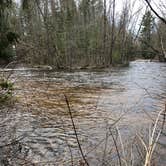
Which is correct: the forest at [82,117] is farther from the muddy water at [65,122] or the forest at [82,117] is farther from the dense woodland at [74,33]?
the dense woodland at [74,33]

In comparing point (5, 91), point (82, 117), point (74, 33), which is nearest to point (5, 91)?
point (5, 91)

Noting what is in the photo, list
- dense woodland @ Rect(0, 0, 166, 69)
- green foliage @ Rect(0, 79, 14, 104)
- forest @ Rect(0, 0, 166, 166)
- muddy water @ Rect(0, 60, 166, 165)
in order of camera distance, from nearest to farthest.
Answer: forest @ Rect(0, 0, 166, 166), muddy water @ Rect(0, 60, 166, 165), green foliage @ Rect(0, 79, 14, 104), dense woodland @ Rect(0, 0, 166, 69)

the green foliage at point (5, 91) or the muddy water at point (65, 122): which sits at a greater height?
the green foliage at point (5, 91)

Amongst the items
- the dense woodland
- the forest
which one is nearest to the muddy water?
the forest

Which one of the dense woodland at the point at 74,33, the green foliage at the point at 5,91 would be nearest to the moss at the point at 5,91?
the green foliage at the point at 5,91

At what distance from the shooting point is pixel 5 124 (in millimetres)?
6422

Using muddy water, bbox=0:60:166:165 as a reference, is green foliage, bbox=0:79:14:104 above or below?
above

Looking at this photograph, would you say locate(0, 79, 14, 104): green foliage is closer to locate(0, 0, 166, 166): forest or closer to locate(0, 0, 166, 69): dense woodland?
locate(0, 0, 166, 166): forest

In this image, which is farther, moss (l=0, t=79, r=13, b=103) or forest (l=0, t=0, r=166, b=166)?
moss (l=0, t=79, r=13, b=103)

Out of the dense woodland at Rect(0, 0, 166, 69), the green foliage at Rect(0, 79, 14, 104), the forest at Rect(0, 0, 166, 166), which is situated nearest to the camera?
the forest at Rect(0, 0, 166, 166)

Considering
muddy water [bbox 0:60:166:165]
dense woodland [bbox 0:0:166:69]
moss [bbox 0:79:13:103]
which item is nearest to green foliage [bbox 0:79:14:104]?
moss [bbox 0:79:13:103]

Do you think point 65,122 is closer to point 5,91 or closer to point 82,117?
point 82,117

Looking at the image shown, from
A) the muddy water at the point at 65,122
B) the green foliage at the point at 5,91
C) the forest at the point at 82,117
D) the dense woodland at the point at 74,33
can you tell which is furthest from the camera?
the dense woodland at the point at 74,33

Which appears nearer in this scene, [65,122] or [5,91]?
[65,122]
